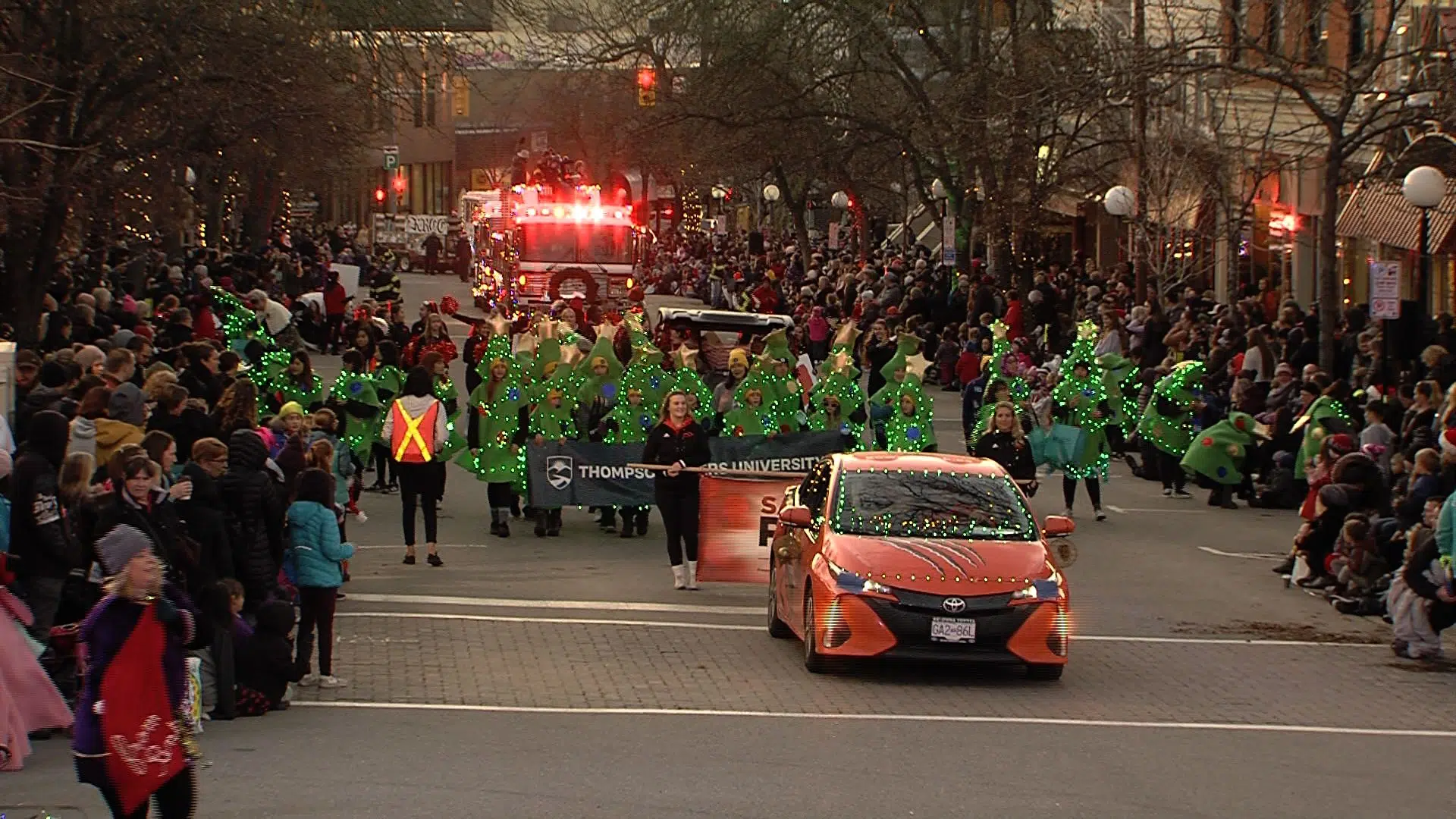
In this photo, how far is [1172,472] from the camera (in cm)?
2558

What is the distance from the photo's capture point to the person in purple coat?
27.5ft

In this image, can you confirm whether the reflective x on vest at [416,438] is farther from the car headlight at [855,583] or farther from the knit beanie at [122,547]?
the knit beanie at [122,547]

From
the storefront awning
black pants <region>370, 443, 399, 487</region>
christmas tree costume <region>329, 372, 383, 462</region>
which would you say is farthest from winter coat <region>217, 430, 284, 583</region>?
the storefront awning

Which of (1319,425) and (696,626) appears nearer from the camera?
(696,626)

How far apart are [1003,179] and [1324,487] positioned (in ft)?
76.4

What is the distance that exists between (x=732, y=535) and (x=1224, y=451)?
854cm

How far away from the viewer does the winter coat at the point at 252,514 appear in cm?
1288

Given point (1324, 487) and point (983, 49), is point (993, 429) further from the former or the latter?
point (983, 49)

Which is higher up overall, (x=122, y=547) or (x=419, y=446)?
(x=419, y=446)

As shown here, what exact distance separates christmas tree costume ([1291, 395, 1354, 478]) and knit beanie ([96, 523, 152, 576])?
14480mm

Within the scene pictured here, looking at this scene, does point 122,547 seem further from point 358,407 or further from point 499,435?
point 358,407

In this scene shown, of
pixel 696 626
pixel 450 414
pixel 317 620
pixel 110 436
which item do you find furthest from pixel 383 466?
pixel 317 620

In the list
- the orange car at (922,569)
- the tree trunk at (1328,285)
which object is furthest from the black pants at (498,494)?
the tree trunk at (1328,285)

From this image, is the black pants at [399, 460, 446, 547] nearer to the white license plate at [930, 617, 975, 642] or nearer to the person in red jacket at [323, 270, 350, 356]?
the white license plate at [930, 617, 975, 642]
